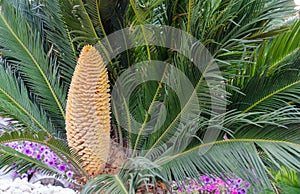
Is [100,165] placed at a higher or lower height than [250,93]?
lower

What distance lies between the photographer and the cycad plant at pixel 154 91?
1.45m

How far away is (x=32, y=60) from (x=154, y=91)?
2.55 feet

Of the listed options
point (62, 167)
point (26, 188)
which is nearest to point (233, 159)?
point (62, 167)

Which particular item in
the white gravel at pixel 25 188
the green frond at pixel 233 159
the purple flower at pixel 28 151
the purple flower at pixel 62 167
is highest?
the green frond at pixel 233 159

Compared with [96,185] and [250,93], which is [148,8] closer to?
[250,93]

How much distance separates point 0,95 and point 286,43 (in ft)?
5.16

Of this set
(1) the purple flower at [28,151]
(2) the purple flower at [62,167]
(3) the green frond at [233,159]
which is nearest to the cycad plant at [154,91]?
(3) the green frond at [233,159]

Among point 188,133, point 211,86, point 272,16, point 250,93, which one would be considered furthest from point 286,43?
point 188,133

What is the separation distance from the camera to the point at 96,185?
4.57 feet

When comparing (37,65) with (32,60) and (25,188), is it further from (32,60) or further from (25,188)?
(25,188)

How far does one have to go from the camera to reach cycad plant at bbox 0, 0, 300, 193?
1452mm

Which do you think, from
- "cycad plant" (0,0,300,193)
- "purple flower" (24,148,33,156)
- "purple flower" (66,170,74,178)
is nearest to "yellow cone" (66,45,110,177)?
"cycad plant" (0,0,300,193)

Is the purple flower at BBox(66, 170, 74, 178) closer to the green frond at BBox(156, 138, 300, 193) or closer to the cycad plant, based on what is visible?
the cycad plant

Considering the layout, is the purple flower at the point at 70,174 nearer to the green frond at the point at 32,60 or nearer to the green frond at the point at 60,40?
the green frond at the point at 32,60
